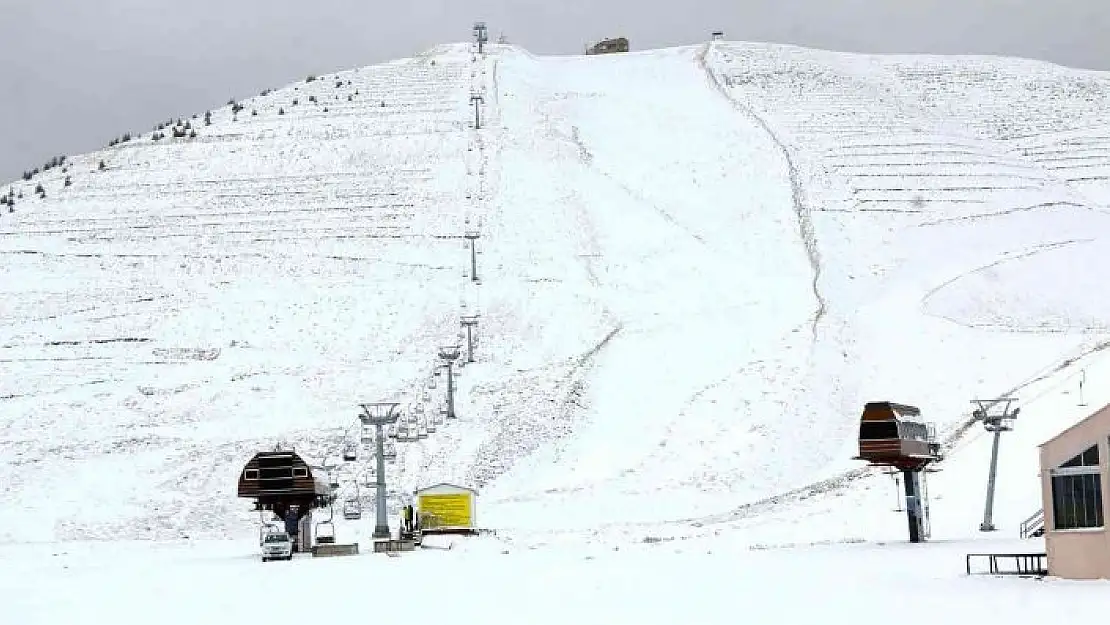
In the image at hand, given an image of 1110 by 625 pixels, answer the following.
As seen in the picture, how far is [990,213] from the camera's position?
71.6m

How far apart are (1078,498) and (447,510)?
58.4ft

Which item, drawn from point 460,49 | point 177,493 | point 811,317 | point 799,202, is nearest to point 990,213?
point 799,202

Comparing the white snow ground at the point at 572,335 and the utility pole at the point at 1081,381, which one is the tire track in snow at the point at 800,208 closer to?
the white snow ground at the point at 572,335

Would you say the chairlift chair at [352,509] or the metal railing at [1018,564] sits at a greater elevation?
the chairlift chair at [352,509]

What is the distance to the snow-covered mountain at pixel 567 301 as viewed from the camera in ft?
150

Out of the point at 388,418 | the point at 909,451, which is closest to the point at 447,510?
the point at 388,418

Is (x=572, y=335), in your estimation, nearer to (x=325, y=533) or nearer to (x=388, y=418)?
(x=325, y=533)

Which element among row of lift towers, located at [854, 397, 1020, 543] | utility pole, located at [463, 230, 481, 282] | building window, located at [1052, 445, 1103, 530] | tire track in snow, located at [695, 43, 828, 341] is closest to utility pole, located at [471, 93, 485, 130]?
tire track in snow, located at [695, 43, 828, 341]

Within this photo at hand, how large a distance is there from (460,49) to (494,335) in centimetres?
6303

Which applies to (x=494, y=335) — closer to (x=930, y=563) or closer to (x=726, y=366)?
(x=726, y=366)

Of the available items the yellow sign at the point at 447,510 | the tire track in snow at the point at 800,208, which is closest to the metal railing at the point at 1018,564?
the yellow sign at the point at 447,510

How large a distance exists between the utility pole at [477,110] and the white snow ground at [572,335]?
0.75 meters

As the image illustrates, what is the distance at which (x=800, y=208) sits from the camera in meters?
72.9

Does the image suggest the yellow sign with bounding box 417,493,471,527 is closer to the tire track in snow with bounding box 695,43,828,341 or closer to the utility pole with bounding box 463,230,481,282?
the tire track in snow with bounding box 695,43,828,341
